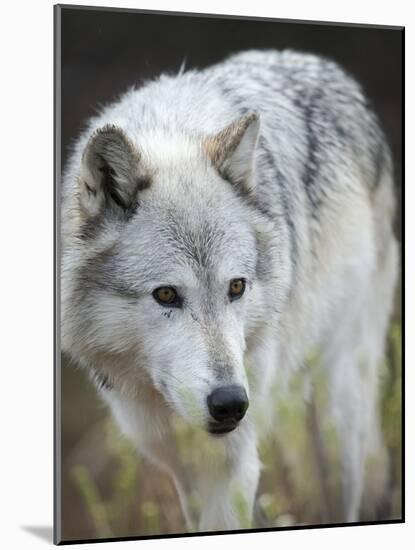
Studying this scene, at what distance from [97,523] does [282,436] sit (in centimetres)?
104

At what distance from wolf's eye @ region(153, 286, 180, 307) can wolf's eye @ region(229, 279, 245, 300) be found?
0.24 meters

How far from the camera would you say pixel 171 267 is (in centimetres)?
422

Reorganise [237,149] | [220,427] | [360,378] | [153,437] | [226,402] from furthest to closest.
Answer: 1. [360,378]
2. [153,437]
3. [237,149]
4. [220,427]
5. [226,402]

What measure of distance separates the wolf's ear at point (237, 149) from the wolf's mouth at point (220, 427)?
1051 millimetres

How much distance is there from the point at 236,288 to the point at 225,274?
0.10 meters

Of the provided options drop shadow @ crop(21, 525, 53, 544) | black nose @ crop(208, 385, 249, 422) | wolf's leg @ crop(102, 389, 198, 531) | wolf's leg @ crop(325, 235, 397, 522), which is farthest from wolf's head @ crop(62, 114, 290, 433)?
wolf's leg @ crop(325, 235, 397, 522)

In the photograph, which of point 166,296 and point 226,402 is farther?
point 166,296

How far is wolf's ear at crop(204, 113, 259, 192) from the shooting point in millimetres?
4434

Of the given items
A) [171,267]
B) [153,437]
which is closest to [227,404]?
[171,267]

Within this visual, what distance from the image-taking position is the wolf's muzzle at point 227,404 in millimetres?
4000

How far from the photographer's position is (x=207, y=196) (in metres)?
4.49

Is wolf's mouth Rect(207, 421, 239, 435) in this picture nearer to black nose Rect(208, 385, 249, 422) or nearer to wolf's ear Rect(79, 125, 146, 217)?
black nose Rect(208, 385, 249, 422)

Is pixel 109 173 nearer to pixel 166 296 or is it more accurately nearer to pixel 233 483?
pixel 166 296

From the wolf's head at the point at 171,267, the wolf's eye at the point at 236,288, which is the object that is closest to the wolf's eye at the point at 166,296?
the wolf's head at the point at 171,267
